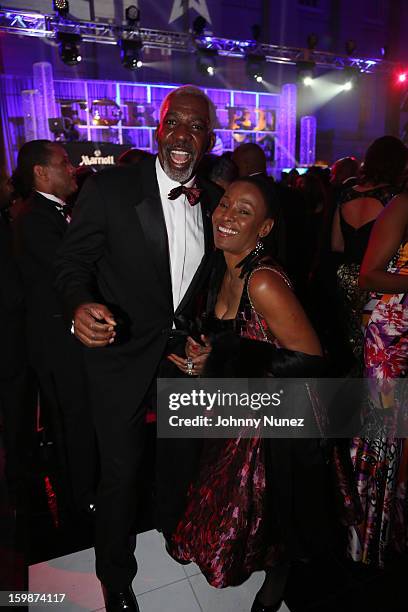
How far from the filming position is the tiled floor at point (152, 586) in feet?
5.86

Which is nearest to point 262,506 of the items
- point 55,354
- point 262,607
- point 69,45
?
point 262,607

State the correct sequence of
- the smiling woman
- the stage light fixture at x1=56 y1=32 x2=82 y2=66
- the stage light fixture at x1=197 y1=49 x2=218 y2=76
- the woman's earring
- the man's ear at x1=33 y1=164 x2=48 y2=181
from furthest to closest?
the stage light fixture at x1=197 y1=49 x2=218 y2=76, the stage light fixture at x1=56 y1=32 x2=82 y2=66, the man's ear at x1=33 y1=164 x2=48 y2=181, the woman's earring, the smiling woman

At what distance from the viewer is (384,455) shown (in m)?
2.08

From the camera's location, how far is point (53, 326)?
2.33m

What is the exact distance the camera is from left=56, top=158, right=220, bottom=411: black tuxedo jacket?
5.52 feet

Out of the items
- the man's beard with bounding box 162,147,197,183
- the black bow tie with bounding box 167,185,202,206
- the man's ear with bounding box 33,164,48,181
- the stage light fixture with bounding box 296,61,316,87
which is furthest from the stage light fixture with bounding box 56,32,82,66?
the black bow tie with bounding box 167,185,202,206

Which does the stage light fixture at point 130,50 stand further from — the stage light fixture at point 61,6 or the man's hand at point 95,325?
the man's hand at point 95,325

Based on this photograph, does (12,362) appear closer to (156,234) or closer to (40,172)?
(40,172)

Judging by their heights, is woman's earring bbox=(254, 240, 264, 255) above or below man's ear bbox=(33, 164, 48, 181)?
below

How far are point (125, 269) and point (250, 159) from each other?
2.29 meters

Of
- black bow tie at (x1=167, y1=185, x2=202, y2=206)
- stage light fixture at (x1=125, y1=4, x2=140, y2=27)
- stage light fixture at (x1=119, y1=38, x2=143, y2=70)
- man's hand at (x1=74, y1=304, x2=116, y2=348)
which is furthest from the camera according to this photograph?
stage light fixture at (x1=119, y1=38, x2=143, y2=70)

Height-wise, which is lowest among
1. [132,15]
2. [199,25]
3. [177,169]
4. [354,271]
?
[354,271]

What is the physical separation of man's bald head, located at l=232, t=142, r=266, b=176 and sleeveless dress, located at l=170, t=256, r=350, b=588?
2.35 m

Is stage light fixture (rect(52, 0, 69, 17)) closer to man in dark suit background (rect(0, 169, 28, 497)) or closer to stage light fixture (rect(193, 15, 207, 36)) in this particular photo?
stage light fixture (rect(193, 15, 207, 36))
